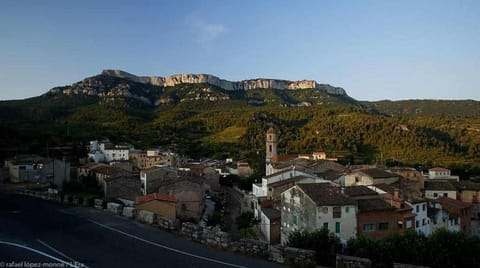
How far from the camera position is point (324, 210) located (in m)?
27.0

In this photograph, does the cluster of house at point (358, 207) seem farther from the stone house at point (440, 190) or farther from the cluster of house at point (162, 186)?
the cluster of house at point (162, 186)

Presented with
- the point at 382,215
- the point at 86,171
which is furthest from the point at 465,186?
the point at 86,171

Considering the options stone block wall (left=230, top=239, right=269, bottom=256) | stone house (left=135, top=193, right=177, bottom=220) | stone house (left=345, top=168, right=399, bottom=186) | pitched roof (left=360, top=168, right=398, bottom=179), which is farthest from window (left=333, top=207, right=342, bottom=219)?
stone block wall (left=230, top=239, right=269, bottom=256)

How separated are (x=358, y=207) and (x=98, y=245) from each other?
71.0ft

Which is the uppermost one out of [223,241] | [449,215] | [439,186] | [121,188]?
[223,241]

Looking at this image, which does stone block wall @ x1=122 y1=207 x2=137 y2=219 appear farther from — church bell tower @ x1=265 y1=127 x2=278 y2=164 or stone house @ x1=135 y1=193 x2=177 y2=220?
church bell tower @ x1=265 y1=127 x2=278 y2=164

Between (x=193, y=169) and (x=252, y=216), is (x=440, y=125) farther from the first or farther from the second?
(x=252, y=216)

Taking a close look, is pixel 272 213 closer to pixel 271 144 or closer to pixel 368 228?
pixel 368 228

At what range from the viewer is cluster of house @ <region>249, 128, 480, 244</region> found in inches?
1073

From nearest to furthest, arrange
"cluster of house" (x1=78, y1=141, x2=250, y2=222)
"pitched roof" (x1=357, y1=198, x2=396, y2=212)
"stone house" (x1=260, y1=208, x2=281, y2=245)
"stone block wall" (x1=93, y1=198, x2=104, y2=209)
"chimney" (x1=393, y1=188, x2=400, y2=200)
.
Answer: "stone block wall" (x1=93, y1=198, x2=104, y2=209), "cluster of house" (x1=78, y1=141, x2=250, y2=222), "pitched roof" (x1=357, y1=198, x2=396, y2=212), "chimney" (x1=393, y1=188, x2=400, y2=200), "stone house" (x1=260, y1=208, x2=281, y2=245)

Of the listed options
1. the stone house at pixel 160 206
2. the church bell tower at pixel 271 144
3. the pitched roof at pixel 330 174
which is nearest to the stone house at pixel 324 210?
the stone house at pixel 160 206

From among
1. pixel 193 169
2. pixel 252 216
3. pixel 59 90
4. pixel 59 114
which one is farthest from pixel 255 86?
pixel 252 216

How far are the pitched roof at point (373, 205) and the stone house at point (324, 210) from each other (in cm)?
105

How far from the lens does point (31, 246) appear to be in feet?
30.0
